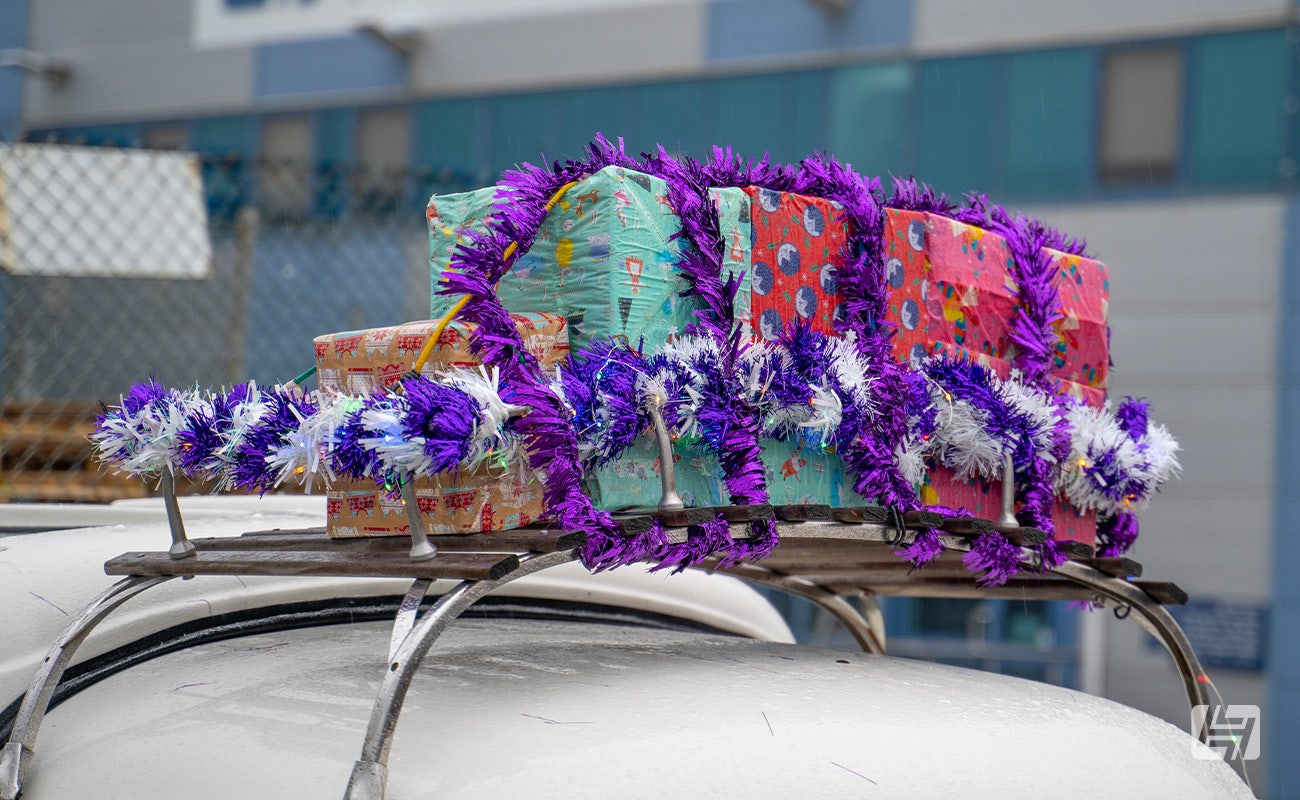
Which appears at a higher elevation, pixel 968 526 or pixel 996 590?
pixel 968 526

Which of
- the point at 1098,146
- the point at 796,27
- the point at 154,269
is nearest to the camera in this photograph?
the point at 154,269

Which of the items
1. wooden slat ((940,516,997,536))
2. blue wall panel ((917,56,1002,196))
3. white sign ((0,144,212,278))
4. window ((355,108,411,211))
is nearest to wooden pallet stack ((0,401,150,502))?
white sign ((0,144,212,278))

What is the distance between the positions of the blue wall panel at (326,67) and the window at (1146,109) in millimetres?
6966

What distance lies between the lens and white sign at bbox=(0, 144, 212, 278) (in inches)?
166

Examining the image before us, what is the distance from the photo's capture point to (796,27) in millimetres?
12273

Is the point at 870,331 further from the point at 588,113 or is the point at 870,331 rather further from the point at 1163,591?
the point at 588,113

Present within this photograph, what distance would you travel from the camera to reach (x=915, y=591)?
102 inches

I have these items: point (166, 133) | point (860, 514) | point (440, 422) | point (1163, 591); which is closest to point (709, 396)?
point (860, 514)

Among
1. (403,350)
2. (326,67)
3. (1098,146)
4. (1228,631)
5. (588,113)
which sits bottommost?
(1228,631)

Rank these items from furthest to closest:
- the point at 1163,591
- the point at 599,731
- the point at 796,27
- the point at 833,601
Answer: the point at 796,27, the point at 833,601, the point at 1163,591, the point at 599,731

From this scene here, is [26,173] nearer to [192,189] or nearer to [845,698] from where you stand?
[192,189]

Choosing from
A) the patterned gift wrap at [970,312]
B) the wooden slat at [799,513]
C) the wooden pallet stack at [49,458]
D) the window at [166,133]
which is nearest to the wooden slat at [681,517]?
the wooden slat at [799,513]

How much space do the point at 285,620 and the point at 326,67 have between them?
42.3ft

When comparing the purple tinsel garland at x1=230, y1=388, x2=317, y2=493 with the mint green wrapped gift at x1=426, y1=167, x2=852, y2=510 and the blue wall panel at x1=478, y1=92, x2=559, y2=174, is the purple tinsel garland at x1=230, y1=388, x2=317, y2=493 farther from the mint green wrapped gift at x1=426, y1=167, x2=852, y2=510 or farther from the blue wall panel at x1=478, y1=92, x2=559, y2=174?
the blue wall panel at x1=478, y1=92, x2=559, y2=174
